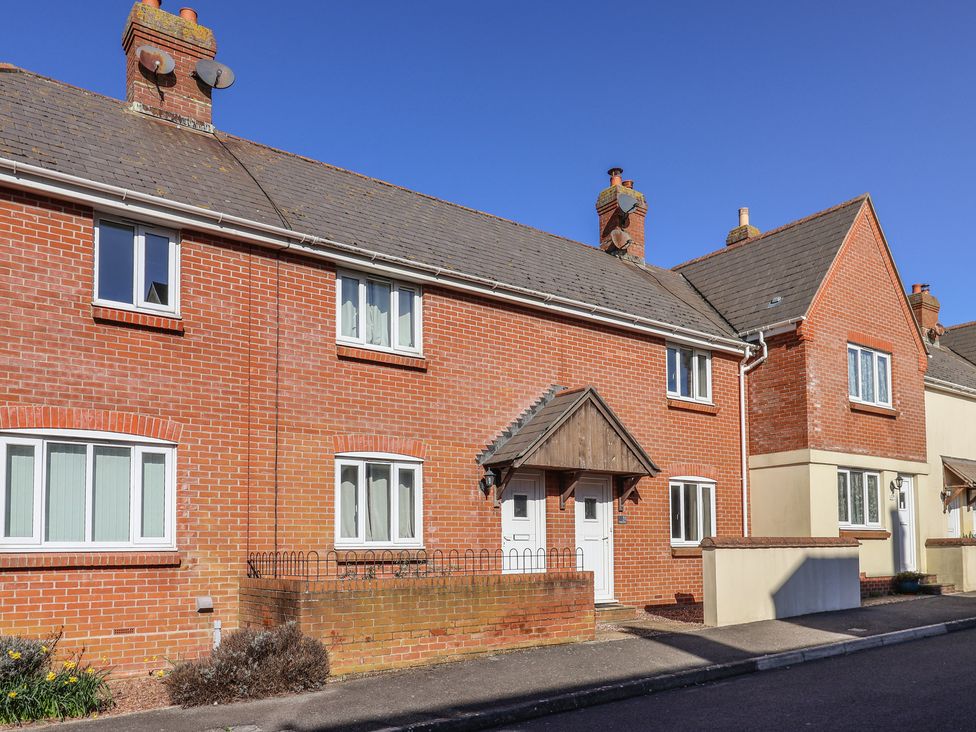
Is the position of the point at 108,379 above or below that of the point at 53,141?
below

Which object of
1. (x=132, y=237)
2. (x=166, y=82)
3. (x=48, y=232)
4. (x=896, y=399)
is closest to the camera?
(x=48, y=232)

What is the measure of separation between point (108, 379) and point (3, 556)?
7.36ft

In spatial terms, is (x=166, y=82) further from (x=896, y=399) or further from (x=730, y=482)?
(x=896, y=399)

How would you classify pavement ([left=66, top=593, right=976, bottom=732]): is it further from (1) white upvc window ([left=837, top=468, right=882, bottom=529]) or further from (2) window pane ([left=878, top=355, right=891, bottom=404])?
(2) window pane ([left=878, top=355, right=891, bottom=404])

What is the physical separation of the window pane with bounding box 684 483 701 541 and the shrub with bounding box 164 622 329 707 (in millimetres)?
9626

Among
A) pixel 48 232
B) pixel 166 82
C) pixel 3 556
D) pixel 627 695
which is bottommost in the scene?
pixel 627 695

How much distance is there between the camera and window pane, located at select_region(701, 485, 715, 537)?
18.6m

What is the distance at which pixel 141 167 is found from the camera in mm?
12914

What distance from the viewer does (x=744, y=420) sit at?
1953 cm

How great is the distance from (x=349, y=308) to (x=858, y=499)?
11.9m

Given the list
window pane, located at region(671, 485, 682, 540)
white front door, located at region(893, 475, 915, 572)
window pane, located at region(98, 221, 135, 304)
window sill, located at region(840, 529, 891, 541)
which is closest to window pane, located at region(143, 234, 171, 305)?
window pane, located at region(98, 221, 135, 304)

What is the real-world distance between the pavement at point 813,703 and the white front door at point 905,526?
31.5ft

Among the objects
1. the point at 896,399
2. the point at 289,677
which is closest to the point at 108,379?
the point at 289,677

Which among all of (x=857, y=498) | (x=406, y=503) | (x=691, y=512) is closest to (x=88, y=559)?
(x=406, y=503)
